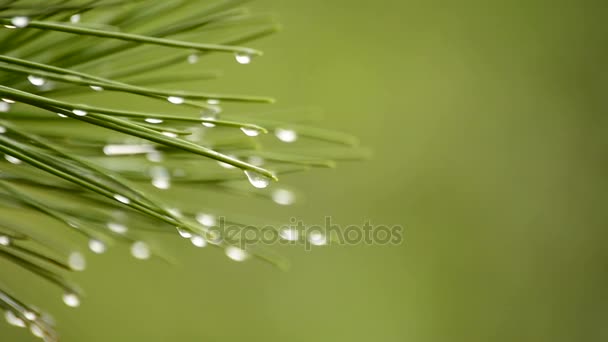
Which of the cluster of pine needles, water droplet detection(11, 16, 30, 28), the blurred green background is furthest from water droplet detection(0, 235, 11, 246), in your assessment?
the blurred green background

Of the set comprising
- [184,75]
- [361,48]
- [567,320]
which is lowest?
[567,320]

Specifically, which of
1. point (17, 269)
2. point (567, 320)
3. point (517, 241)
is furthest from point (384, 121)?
point (17, 269)

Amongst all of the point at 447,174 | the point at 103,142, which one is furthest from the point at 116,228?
the point at 447,174

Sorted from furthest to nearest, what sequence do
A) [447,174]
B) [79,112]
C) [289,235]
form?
[447,174] → [289,235] → [79,112]

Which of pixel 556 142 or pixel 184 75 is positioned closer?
pixel 184 75

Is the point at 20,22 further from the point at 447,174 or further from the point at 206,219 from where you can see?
the point at 447,174

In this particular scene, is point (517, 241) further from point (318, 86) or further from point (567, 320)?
point (318, 86)

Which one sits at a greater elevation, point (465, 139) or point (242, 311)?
point (465, 139)

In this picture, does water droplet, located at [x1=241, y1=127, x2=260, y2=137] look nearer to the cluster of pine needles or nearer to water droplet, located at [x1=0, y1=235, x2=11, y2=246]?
the cluster of pine needles

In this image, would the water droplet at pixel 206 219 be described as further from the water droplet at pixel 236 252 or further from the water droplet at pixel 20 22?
the water droplet at pixel 20 22
